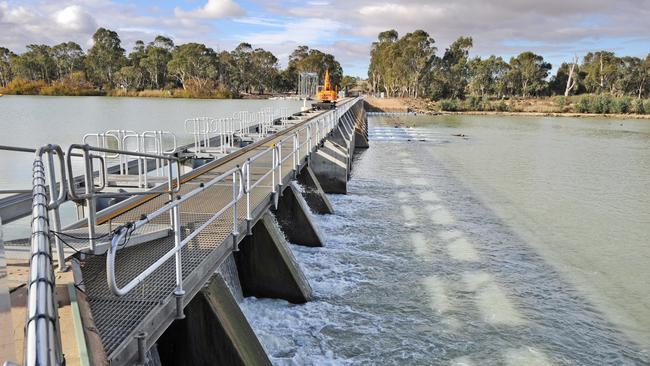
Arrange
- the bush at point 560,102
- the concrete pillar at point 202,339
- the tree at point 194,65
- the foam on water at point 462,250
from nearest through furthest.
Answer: the concrete pillar at point 202,339
the foam on water at point 462,250
the bush at point 560,102
the tree at point 194,65

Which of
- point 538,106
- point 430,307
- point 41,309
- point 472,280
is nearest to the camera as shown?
point 41,309

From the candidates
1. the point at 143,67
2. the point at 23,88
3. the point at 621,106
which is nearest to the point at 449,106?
the point at 621,106

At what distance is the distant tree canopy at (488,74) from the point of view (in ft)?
329

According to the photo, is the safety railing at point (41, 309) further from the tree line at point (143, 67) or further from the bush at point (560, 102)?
the tree line at point (143, 67)

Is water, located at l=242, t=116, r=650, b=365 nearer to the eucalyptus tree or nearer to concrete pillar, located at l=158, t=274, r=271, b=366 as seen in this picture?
concrete pillar, located at l=158, t=274, r=271, b=366

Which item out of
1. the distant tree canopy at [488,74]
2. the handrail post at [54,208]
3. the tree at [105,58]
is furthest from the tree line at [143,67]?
the handrail post at [54,208]

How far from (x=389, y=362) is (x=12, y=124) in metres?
39.1

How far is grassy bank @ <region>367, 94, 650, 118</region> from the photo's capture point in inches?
3457

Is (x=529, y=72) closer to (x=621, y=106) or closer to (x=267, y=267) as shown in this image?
(x=621, y=106)

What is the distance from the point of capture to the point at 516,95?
119 metres

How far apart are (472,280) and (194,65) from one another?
397 feet

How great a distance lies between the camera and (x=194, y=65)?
399ft

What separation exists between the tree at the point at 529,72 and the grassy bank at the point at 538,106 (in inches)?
531

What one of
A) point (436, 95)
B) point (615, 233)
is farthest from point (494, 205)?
point (436, 95)
